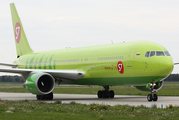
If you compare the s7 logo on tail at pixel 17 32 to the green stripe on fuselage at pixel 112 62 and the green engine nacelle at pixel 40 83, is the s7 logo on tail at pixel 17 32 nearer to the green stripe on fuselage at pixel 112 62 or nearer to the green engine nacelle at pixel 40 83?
the green stripe on fuselage at pixel 112 62

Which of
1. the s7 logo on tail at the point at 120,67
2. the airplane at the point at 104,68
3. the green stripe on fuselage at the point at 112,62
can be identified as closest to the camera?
the green stripe on fuselage at the point at 112,62

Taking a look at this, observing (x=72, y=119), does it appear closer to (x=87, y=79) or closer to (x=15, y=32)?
(x=87, y=79)

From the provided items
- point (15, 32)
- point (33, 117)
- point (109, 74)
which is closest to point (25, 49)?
point (15, 32)

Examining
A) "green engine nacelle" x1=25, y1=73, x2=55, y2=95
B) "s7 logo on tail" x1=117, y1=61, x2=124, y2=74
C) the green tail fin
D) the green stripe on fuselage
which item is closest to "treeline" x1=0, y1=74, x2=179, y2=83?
the green tail fin

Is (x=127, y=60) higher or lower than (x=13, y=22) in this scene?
lower

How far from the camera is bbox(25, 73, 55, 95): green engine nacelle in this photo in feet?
73.7

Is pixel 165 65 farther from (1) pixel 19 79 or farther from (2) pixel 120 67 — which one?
(1) pixel 19 79

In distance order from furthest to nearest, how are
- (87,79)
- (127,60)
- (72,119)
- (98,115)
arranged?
(87,79)
(127,60)
(98,115)
(72,119)

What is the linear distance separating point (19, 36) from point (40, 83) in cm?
1187

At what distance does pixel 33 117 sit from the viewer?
12195mm

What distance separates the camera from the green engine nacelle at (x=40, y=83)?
884 inches

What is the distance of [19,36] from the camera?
115ft

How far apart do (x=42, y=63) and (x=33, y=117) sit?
18218 millimetres

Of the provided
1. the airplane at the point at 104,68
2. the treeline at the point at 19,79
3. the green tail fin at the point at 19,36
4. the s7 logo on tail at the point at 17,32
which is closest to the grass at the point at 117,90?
the green tail fin at the point at 19,36
